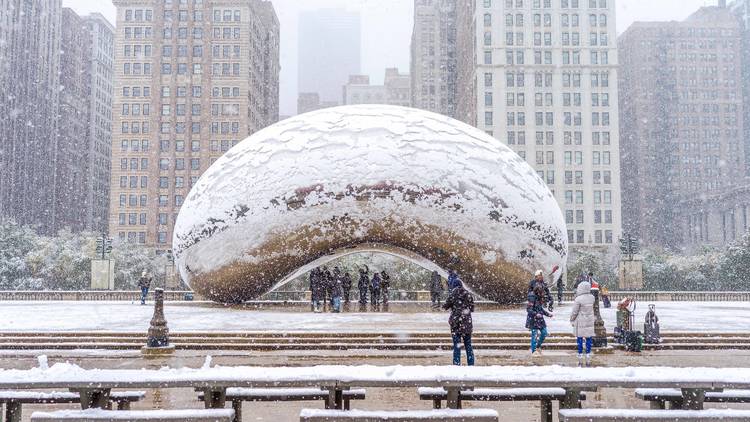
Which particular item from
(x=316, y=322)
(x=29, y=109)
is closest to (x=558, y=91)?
(x=316, y=322)

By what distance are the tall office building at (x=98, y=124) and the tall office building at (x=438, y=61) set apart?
6854 centimetres

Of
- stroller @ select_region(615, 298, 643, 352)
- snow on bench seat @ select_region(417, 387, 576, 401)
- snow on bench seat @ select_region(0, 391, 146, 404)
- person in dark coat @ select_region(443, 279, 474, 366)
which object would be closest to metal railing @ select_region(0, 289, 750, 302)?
stroller @ select_region(615, 298, 643, 352)

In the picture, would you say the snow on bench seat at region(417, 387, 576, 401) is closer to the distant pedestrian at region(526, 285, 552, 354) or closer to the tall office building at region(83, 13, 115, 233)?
the distant pedestrian at region(526, 285, 552, 354)

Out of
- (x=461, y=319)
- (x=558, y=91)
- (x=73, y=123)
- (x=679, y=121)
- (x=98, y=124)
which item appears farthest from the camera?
(x=98, y=124)

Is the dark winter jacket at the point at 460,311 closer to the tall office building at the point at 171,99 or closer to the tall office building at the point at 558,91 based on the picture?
the tall office building at the point at 558,91

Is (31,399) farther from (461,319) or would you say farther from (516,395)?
(461,319)

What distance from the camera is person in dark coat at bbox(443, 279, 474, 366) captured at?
10125mm

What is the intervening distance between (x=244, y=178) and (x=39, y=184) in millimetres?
117867

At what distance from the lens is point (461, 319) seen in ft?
33.2

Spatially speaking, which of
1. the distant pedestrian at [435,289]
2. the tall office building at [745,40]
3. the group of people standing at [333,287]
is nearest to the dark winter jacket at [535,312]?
the group of people standing at [333,287]

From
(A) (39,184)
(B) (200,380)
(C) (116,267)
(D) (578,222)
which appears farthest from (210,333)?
(A) (39,184)

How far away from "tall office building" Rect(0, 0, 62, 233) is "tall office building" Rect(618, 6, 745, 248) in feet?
368

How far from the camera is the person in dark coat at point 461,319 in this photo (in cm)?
1012

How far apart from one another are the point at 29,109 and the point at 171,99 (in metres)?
42.2
